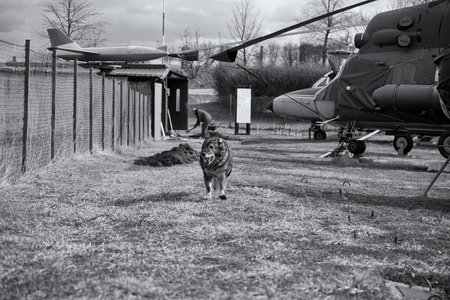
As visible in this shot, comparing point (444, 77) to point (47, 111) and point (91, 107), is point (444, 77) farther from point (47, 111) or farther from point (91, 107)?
point (91, 107)

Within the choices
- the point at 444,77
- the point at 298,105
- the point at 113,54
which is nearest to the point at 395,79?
the point at 444,77

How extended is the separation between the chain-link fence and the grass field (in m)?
0.49

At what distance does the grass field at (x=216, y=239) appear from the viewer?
3.84 metres

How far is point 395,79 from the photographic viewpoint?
619 inches

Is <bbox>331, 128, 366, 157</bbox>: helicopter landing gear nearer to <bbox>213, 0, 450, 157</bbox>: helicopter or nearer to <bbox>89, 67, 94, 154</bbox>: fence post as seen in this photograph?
<bbox>213, 0, 450, 157</bbox>: helicopter

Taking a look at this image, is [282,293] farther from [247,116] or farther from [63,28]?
[63,28]

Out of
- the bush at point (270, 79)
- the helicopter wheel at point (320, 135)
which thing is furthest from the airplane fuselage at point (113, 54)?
the bush at point (270, 79)

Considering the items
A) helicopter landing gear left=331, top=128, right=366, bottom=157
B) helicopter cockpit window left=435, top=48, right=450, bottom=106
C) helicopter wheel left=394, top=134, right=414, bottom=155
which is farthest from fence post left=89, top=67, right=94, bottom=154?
helicopter wheel left=394, top=134, right=414, bottom=155

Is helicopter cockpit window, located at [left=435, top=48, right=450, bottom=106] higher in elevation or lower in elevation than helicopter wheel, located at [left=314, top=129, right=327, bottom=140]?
higher

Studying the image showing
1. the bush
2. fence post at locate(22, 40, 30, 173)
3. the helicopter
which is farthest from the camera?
the bush

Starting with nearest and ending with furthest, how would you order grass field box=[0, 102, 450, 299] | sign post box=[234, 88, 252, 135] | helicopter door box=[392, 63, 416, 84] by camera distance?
grass field box=[0, 102, 450, 299] < helicopter door box=[392, 63, 416, 84] < sign post box=[234, 88, 252, 135]

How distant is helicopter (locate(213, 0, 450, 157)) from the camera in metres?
14.5

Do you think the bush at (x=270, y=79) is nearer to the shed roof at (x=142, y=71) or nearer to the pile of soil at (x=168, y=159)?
the shed roof at (x=142, y=71)

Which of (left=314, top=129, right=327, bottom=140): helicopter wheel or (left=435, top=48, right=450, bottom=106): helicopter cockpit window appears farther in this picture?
(left=314, top=129, right=327, bottom=140): helicopter wheel
